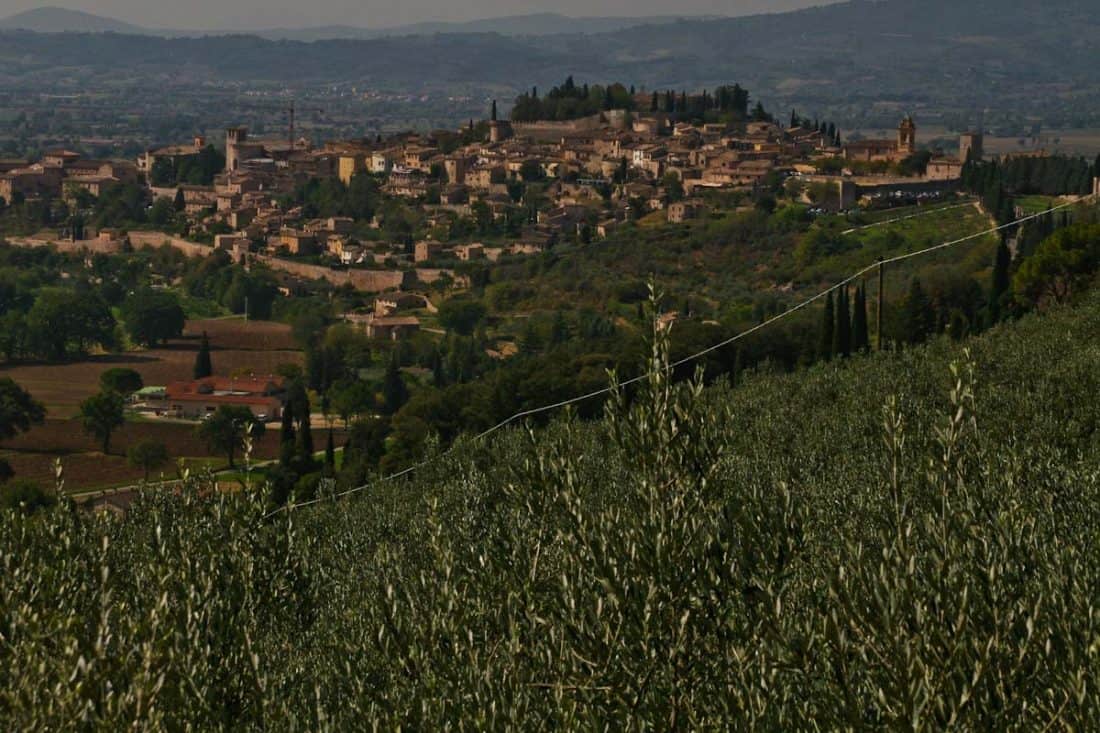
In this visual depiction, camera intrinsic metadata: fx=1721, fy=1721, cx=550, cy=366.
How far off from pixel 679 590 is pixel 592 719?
0.53 m

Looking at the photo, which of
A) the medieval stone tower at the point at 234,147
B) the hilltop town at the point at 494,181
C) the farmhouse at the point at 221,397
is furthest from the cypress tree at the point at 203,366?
the medieval stone tower at the point at 234,147

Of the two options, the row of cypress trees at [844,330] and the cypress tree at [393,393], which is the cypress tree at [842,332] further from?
the cypress tree at [393,393]

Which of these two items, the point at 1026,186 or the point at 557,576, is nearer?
the point at 557,576

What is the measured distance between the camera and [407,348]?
4497cm

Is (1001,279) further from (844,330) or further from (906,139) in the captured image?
(906,139)

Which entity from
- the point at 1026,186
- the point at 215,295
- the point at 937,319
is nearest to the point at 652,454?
the point at 937,319

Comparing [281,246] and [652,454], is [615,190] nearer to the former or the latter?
[281,246]

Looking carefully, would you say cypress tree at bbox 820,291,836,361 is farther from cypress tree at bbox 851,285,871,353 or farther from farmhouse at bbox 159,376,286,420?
farmhouse at bbox 159,376,286,420

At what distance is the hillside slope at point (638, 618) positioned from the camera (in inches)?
197

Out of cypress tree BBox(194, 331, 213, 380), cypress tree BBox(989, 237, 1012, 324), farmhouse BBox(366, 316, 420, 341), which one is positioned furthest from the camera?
farmhouse BBox(366, 316, 420, 341)

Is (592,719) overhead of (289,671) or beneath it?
overhead

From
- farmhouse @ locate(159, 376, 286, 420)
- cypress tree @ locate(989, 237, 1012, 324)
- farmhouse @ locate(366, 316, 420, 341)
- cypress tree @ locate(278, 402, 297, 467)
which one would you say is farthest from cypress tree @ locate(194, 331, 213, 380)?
cypress tree @ locate(989, 237, 1012, 324)

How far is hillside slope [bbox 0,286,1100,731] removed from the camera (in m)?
5.01

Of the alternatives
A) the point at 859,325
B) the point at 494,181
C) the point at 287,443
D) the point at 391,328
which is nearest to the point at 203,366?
the point at 391,328
